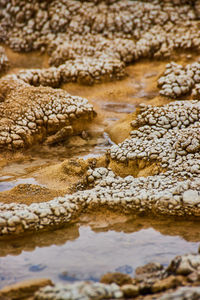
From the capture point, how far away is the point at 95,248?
1.72 meters

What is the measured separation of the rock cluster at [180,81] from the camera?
3018 millimetres

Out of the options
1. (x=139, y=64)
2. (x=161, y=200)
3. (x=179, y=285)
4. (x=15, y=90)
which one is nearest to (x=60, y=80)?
(x=15, y=90)

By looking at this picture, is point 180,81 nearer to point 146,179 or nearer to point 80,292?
point 146,179

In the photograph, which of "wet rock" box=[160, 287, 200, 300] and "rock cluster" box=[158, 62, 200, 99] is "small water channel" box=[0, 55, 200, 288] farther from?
"rock cluster" box=[158, 62, 200, 99]

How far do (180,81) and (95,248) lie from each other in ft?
5.85

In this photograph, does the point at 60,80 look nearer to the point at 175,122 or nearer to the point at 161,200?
the point at 175,122

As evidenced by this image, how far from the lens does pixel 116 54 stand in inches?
138

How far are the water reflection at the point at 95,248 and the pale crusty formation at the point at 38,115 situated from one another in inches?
39.8

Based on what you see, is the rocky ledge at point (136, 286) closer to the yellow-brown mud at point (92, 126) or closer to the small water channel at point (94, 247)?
the small water channel at point (94, 247)

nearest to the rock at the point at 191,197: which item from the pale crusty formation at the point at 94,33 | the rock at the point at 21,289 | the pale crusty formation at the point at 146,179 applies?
the pale crusty formation at the point at 146,179

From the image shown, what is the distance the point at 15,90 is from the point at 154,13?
5.37ft

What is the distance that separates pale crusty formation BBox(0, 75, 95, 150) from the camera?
2.72 meters

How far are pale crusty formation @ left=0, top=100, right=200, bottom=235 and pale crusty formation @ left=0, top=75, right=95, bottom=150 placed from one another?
1.62 feet

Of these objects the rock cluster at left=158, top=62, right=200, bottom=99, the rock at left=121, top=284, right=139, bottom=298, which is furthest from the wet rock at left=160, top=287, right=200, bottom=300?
the rock cluster at left=158, top=62, right=200, bottom=99
